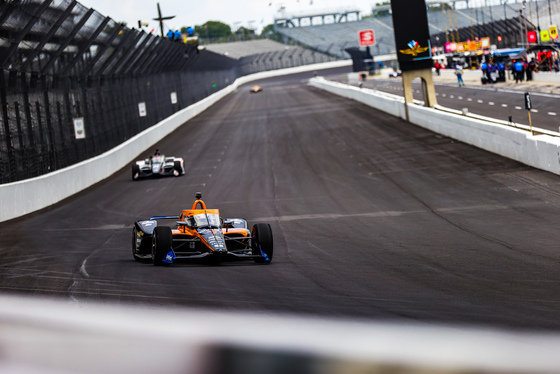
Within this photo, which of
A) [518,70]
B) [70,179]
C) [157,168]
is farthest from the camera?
[518,70]

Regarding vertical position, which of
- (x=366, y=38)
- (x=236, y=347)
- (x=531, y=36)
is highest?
(x=366, y=38)

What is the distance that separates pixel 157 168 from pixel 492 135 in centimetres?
1200

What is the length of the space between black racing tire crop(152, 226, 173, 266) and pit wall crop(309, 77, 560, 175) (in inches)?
486

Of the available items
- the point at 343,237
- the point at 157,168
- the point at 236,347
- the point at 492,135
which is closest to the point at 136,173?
the point at 157,168

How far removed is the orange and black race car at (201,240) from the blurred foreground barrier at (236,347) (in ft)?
33.6

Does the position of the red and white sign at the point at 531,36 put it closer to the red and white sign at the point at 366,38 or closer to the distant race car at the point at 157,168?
the red and white sign at the point at 366,38

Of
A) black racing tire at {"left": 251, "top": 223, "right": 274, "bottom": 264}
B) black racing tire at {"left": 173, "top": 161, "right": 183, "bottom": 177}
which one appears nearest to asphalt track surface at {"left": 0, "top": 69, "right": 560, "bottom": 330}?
black racing tire at {"left": 251, "top": 223, "right": 274, "bottom": 264}

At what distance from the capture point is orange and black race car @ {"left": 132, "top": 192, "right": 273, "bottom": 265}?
11781mm

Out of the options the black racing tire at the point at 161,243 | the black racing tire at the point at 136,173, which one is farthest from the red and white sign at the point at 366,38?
the black racing tire at the point at 161,243

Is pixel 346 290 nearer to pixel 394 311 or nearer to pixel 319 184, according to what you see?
pixel 394 311

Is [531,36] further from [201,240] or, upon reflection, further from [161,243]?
[161,243]

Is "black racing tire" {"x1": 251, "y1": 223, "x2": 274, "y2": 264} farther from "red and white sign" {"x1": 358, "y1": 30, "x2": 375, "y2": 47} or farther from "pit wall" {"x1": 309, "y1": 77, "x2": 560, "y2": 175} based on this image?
"red and white sign" {"x1": 358, "y1": 30, "x2": 375, "y2": 47}

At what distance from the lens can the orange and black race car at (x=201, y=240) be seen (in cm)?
1178

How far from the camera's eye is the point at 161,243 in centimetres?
1169
